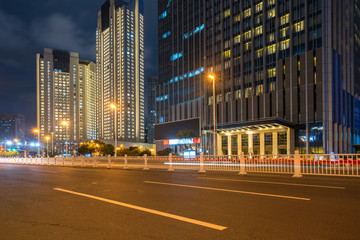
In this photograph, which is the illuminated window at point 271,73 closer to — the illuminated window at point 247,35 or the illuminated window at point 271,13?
the illuminated window at point 247,35

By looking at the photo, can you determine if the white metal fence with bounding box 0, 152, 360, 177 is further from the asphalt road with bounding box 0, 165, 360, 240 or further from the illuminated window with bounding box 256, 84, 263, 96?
the illuminated window with bounding box 256, 84, 263, 96

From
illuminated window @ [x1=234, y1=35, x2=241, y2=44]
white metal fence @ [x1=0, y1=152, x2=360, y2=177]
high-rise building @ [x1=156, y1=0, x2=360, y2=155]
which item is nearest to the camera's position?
white metal fence @ [x1=0, y1=152, x2=360, y2=177]

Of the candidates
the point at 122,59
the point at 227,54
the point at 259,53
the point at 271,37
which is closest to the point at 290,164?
the point at 259,53

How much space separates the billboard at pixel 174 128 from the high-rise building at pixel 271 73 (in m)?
1.58

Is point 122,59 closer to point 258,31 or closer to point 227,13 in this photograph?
point 227,13

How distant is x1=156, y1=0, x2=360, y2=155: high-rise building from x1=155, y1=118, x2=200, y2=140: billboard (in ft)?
5.20

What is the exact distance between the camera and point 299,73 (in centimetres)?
5253

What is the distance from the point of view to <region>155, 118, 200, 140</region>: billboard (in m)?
72.3

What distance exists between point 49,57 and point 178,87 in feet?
502

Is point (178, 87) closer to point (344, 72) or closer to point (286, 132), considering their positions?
point (286, 132)

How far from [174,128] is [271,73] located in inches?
1261

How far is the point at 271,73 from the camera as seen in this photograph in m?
57.0

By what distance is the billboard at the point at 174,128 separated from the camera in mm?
72300

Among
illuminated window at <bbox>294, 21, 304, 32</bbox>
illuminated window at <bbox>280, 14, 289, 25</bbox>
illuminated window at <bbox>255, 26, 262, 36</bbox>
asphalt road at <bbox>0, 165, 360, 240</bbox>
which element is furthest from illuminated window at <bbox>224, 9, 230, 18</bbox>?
asphalt road at <bbox>0, 165, 360, 240</bbox>
